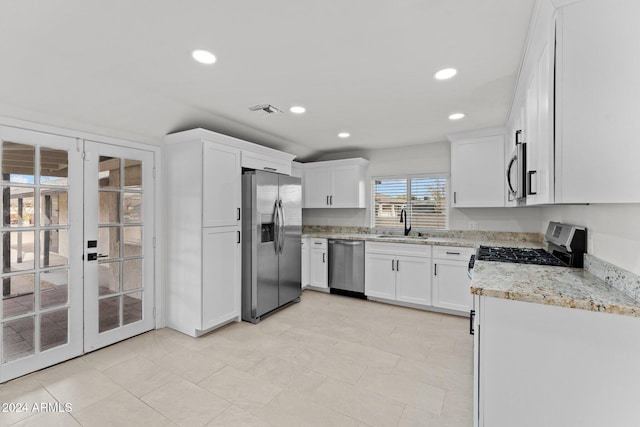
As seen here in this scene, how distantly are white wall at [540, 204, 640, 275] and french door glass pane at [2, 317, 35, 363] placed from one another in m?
4.08

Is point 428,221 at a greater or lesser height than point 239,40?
lesser

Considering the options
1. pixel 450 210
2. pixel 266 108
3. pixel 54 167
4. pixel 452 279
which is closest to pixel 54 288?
pixel 54 167

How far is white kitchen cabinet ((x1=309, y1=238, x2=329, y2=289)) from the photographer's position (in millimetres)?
4609

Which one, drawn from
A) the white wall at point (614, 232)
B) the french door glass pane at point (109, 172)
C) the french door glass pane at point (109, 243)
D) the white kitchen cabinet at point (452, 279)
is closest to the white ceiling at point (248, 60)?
the french door glass pane at point (109, 172)

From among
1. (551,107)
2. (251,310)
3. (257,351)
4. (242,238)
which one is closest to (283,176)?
(242,238)

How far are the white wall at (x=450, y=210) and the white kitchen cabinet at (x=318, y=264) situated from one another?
743 mm

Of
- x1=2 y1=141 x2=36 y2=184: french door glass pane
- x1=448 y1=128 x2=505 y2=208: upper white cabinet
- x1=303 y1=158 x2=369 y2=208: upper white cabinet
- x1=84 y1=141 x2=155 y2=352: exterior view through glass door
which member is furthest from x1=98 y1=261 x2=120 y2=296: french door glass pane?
x1=448 y1=128 x2=505 y2=208: upper white cabinet

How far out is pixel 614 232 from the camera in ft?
4.90

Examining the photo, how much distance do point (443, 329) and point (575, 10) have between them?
301cm

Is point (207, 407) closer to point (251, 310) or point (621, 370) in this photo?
point (251, 310)

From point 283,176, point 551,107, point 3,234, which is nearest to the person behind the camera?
point 551,107

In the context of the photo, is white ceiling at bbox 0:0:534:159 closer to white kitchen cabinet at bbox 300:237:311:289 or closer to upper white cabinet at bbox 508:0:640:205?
upper white cabinet at bbox 508:0:640:205

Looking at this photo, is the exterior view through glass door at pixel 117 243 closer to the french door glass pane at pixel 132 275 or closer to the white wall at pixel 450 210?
the french door glass pane at pixel 132 275

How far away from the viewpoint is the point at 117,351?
2797 mm
